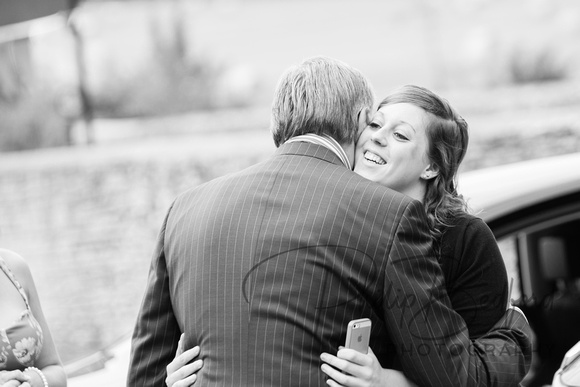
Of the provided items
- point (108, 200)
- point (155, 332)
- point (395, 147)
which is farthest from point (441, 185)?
point (108, 200)

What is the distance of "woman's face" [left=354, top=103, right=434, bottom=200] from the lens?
2.49 meters

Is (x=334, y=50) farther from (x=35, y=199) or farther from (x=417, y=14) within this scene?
(x=35, y=199)

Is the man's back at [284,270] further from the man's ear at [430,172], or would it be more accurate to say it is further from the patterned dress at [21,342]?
the patterned dress at [21,342]

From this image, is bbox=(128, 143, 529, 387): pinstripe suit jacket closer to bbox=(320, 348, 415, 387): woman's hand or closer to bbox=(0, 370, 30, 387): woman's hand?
bbox=(320, 348, 415, 387): woman's hand

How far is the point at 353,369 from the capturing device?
2119 mm

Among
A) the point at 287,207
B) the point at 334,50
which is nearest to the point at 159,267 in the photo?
the point at 287,207

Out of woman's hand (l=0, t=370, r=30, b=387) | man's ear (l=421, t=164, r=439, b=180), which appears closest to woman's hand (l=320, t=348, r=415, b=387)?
man's ear (l=421, t=164, r=439, b=180)

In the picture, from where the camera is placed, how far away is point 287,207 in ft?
7.19

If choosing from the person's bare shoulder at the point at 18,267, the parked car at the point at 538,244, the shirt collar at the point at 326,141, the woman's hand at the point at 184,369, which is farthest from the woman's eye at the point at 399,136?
the person's bare shoulder at the point at 18,267

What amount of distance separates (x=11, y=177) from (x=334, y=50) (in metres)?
4.64

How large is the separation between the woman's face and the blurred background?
7989 millimetres

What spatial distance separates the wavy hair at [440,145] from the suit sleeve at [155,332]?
2.52 ft

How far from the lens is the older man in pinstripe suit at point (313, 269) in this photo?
211 centimetres

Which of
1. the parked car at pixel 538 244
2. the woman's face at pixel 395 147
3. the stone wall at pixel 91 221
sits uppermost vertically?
the woman's face at pixel 395 147
